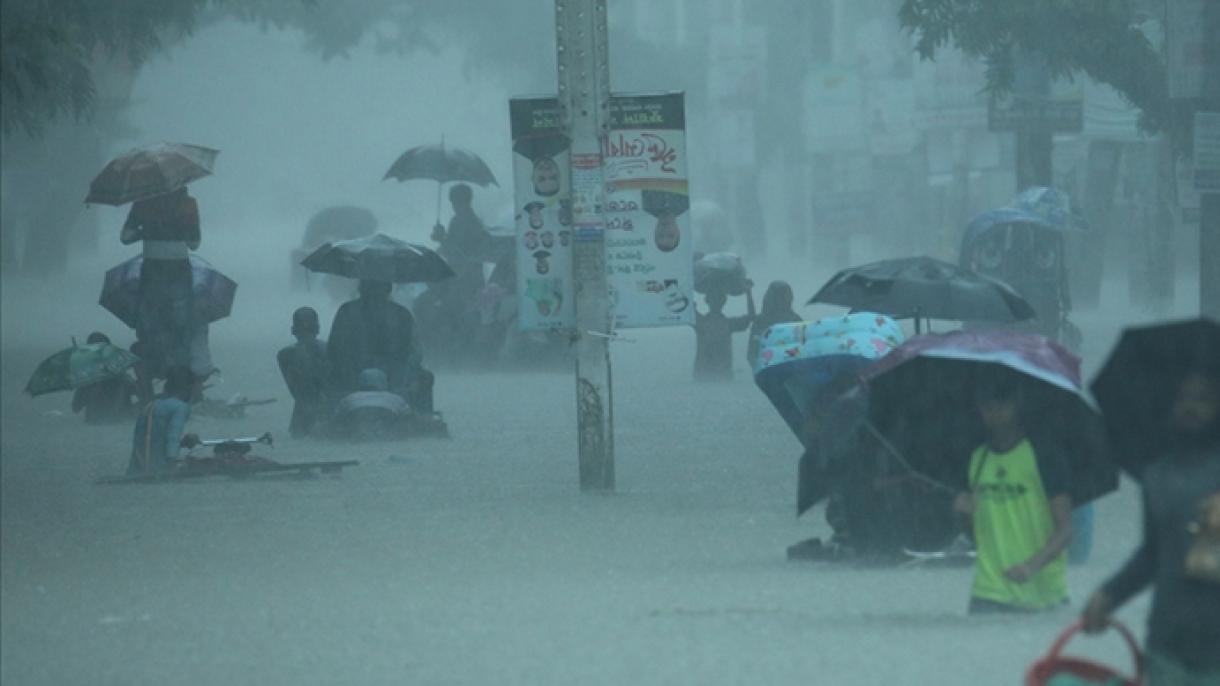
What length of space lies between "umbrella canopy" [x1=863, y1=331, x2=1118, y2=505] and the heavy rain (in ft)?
0.07

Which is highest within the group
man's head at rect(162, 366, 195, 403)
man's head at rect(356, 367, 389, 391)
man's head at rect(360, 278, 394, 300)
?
man's head at rect(360, 278, 394, 300)

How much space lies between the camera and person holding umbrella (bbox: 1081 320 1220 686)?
16.9 ft

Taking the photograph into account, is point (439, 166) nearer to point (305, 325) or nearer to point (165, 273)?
point (165, 273)

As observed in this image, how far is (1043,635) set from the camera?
825cm

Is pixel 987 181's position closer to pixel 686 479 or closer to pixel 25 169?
pixel 25 169

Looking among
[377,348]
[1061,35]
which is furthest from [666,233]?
[1061,35]

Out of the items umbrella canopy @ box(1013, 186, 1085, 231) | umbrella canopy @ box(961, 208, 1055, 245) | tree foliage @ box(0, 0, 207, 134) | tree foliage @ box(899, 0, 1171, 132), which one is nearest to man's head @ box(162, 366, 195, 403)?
tree foliage @ box(0, 0, 207, 134)

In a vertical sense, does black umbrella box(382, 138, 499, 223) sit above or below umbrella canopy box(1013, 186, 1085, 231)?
above

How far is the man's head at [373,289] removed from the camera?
17.7 metres

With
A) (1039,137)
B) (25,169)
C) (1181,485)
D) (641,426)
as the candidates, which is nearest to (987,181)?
(25,169)

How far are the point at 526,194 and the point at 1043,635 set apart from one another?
636 cm

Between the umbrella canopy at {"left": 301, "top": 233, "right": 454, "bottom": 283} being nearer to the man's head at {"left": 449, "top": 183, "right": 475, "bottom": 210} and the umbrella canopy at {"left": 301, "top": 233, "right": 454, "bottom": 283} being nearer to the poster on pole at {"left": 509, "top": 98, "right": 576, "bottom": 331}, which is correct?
the poster on pole at {"left": 509, "top": 98, "right": 576, "bottom": 331}

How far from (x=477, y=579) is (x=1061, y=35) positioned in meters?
15.4

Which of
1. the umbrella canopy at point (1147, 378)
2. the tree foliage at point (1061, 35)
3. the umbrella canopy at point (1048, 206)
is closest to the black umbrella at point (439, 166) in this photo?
the tree foliage at point (1061, 35)
